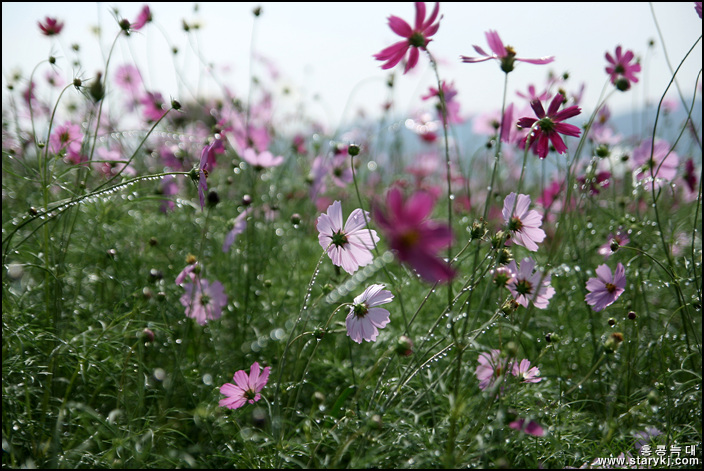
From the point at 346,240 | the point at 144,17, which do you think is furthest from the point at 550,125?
the point at 144,17

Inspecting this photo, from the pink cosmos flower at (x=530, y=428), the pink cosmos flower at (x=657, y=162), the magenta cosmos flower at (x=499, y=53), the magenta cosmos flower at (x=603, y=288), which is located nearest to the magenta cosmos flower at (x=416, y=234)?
the pink cosmos flower at (x=530, y=428)

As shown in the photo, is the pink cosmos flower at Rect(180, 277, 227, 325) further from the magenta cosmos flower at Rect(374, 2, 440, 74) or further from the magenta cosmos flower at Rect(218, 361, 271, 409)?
the magenta cosmos flower at Rect(374, 2, 440, 74)

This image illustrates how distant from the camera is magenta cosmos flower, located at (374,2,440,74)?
75 centimetres

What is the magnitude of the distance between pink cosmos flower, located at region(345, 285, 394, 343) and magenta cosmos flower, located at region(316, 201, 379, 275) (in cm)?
5

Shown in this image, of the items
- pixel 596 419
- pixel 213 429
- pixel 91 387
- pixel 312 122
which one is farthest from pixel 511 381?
pixel 312 122

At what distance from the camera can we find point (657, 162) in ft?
3.87

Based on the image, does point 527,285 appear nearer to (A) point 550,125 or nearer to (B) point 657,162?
(A) point 550,125

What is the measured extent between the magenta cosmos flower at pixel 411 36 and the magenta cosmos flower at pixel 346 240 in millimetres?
244

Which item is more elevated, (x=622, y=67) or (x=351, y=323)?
(x=622, y=67)

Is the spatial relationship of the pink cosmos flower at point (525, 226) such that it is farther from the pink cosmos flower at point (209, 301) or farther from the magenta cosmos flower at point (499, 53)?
the pink cosmos flower at point (209, 301)

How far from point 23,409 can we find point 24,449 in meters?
0.06

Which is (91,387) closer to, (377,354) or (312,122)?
(377,354)

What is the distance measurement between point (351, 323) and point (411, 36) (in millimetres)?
454

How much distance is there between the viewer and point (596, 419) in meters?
0.83
